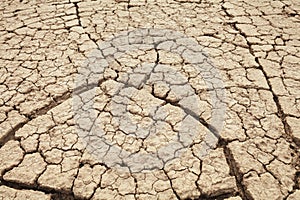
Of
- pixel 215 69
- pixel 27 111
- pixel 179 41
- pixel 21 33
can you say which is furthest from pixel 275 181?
pixel 21 33

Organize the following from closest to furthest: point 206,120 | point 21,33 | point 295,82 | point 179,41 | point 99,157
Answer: point 99,157 < point 206,120 < point 295,82 < point 179,41 < point 21,33

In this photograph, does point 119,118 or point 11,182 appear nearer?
point 11,182

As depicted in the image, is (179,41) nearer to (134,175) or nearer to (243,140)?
(243,140)

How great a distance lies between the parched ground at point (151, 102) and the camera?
1.61m

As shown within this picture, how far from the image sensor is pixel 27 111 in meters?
1.96

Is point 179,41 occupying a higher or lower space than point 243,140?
higher

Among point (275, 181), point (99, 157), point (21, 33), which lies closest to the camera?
point (275, 181)

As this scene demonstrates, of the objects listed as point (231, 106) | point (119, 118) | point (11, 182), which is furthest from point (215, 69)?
point (11, 182)

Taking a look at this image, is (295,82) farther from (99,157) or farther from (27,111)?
(27,111)

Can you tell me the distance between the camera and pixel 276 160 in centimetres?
166

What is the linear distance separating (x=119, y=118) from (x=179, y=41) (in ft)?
2.84

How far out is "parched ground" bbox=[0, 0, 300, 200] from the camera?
1611mm

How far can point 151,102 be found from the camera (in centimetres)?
199

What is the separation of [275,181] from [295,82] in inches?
31.4
